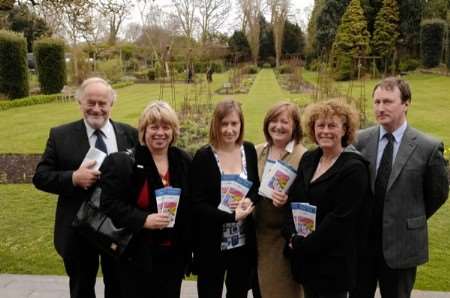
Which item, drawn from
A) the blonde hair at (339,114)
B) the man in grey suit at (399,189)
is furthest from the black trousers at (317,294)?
the blonde hair at (339,114)

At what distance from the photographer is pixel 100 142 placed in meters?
3.27

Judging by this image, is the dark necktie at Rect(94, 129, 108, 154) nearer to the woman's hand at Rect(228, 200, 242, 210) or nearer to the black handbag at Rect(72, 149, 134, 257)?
the black handbag at Rect(72, 149, 134, 257)

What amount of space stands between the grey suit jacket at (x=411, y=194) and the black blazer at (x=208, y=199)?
2.96ft

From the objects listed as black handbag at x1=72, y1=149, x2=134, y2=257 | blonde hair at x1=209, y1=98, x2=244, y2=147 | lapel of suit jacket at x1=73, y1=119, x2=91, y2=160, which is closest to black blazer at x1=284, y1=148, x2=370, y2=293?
blonde hair at x1=209, y1=98, x2=244, y2=147

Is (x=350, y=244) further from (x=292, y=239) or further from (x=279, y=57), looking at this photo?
(x=279, y=57)

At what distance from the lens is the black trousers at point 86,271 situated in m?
3.31

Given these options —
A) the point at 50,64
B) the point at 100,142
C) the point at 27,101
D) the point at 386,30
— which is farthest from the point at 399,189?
the point at 386,30

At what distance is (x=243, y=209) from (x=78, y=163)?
3.90 feet

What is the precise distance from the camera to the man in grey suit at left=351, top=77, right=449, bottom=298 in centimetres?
296

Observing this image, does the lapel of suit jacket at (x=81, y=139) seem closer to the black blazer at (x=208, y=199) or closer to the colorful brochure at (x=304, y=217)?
the black blazer at (x=208, y=199)

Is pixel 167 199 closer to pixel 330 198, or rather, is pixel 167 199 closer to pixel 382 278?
pixel 330 198

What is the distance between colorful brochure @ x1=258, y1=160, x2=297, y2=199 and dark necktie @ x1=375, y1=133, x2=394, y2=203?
0.57 meters

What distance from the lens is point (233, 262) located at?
320cm

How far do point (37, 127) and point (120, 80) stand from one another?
875 inches
